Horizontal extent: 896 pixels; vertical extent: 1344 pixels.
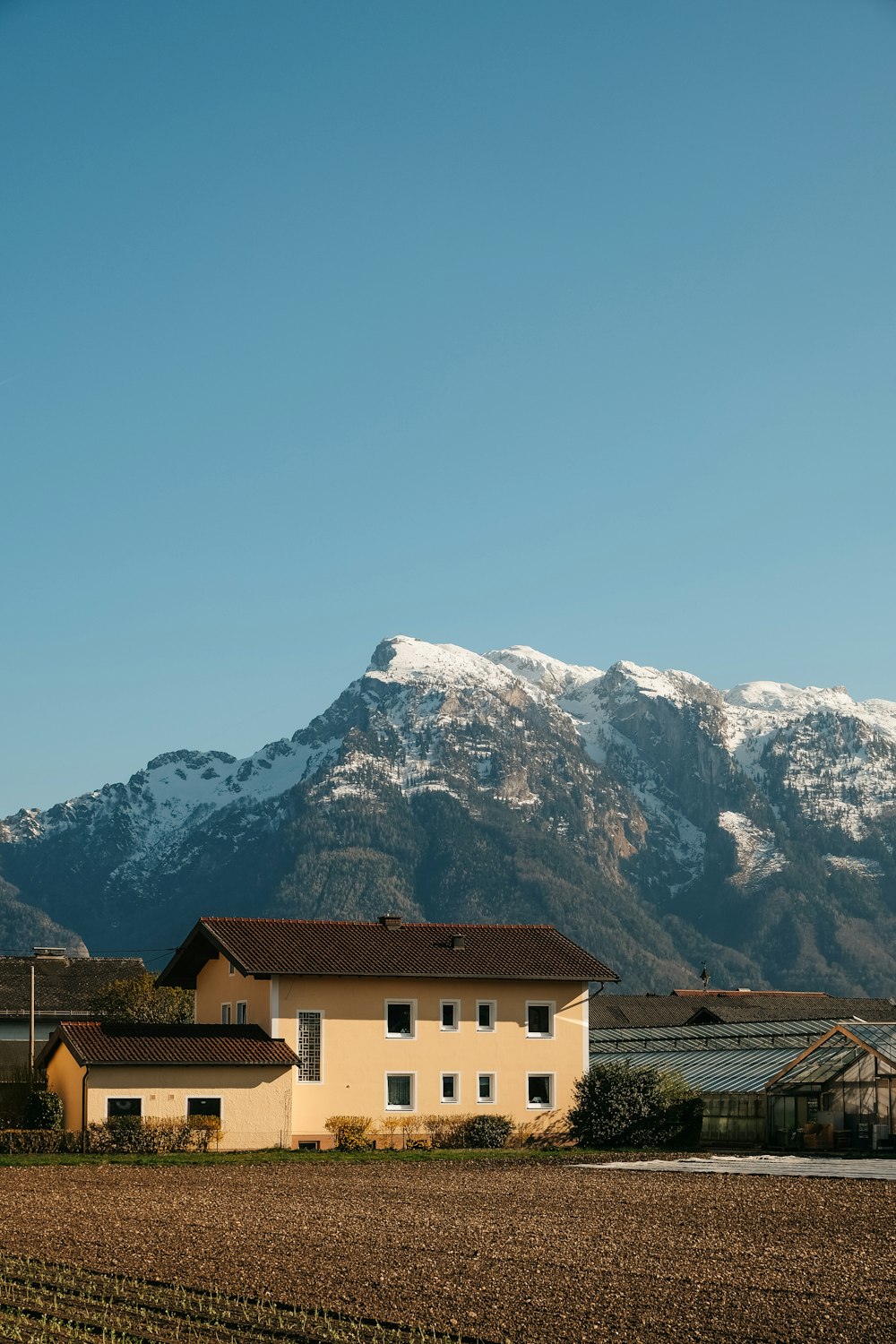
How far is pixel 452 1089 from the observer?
5603 centimetres

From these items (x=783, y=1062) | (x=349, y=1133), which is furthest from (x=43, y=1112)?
(x=783, y=1062)

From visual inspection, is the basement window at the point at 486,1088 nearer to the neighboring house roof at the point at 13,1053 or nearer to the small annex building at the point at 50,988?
the neighboring house roof at the point at 13,1053

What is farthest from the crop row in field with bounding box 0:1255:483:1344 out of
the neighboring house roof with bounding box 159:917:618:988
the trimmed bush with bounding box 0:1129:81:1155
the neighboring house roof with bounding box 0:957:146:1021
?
the neighboring house roof with bounding box 0:957:146:1021

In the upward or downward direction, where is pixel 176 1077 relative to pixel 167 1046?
downward

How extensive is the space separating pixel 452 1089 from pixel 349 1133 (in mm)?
4771

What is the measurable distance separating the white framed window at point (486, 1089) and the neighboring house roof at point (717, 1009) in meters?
37.3

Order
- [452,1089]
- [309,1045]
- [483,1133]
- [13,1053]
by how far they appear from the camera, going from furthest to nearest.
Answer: [13,1053] < [452,1089] < [483,1133] < [309,1045]

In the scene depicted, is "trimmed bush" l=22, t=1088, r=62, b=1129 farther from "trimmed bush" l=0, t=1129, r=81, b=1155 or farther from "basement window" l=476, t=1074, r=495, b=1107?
"basement window" l=476, t=1074, r=495, b=1107

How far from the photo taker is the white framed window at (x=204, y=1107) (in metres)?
49.4

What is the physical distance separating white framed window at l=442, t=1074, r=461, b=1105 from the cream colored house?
4cm

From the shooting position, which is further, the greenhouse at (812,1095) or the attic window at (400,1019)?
the attic window at (400,1019)

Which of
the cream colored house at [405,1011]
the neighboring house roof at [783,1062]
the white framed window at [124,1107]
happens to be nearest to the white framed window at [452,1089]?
the cream colored house at [405,1011]

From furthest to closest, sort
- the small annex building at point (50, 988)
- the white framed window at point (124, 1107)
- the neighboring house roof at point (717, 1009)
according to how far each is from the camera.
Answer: the neighboring house roof at point (717, 1009) < the small annex building at point (50, 988) < the white framed window at point (124, 1107)

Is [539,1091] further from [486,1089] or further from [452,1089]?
[452,1089]
